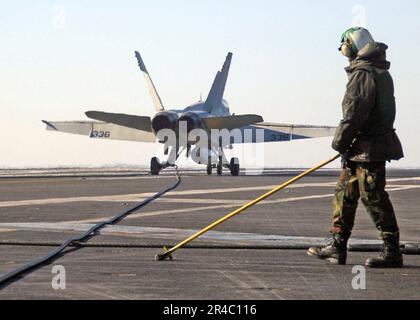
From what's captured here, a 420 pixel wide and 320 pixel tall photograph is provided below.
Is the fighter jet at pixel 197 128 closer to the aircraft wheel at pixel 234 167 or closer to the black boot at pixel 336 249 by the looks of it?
the aircraft wheel at pixel 234 167

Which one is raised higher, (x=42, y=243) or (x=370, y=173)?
(x=370, y=173)

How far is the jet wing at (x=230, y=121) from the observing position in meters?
47.8

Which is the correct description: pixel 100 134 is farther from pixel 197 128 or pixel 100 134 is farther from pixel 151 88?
pixel 197 128

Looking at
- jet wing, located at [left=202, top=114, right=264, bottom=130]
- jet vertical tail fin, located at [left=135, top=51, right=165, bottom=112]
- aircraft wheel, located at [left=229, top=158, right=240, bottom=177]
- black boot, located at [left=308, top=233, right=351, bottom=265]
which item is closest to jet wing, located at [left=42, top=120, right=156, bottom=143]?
jet vertical tail fin, located at [left=135, top=51, right=165, bottom=112]

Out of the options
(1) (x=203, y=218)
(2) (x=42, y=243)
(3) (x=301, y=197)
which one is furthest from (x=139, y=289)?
(3) (x=301, y=197)

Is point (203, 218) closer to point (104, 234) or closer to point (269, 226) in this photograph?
point (269, 226)

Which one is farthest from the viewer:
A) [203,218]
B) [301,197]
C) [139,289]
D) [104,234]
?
[301,197]

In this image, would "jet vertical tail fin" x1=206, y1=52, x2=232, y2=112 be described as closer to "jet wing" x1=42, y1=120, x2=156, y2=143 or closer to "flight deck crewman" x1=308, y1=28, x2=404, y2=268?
"jet wing" x1=42, y1=120, x2=156, y2=143

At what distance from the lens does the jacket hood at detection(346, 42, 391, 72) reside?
378 inches

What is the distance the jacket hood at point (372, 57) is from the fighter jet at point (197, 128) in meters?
35.7

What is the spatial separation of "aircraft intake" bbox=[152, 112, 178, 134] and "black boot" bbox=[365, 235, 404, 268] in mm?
35996

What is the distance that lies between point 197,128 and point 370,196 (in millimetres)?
37314

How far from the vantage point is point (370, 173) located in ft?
31.4
